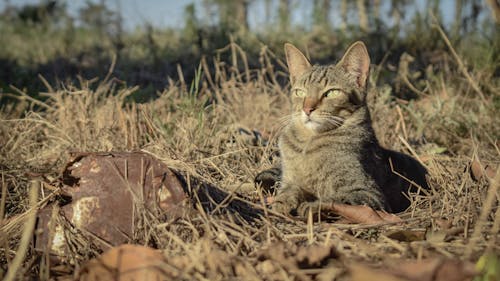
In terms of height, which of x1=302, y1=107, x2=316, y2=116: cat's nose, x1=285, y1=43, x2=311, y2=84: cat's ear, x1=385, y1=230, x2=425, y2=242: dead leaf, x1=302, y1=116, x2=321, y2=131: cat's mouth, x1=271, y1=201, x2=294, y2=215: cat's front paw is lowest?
x1=271, y1=201, x2=294, y2=215: cat's front paw

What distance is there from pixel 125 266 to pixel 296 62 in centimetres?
210

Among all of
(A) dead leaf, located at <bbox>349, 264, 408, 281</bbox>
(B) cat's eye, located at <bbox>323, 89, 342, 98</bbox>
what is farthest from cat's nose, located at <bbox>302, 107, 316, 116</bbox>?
(A) dead leaf, located at <bbox>349, 264, 408, 281</bbox>

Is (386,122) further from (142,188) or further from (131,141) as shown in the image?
(142,188)

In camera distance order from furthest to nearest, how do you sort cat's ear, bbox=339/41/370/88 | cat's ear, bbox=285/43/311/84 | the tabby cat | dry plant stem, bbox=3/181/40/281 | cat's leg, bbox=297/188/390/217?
cat's ear, bbox=285/43/311/84 → cat's ear, bbox=339/41/370/88 → the tabby cat → cat's leg, bbox=297/188/390/217 → dry plant stem, bbox=3/181/40/281

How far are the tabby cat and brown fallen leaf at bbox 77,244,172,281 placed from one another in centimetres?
105

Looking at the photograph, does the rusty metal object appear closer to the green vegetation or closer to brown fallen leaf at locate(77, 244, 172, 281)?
the green vegetation

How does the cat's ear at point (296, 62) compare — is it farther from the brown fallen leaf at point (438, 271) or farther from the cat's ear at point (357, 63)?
the brown fallen leaf at point (438, 271)

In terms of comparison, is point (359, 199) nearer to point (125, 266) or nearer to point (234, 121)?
point (125, 266)

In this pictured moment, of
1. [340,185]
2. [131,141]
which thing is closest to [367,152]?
[340,185]

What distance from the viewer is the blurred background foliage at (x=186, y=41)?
624 centimetres

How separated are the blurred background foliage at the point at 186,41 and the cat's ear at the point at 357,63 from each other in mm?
2707

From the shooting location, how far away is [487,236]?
70.1 inches

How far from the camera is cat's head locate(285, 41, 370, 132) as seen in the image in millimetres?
2818

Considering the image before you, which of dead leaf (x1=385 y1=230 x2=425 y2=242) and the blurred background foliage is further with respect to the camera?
the blurred background foliage
